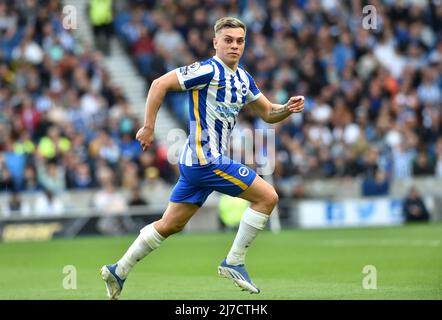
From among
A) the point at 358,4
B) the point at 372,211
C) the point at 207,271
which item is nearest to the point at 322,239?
the point at 372,211

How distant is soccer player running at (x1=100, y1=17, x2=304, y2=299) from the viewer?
9.86m

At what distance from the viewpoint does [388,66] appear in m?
28.2

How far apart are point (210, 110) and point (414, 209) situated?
14993 mm

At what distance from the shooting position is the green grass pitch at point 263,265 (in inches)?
423

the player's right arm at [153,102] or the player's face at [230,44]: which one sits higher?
the player's face at [230,44]

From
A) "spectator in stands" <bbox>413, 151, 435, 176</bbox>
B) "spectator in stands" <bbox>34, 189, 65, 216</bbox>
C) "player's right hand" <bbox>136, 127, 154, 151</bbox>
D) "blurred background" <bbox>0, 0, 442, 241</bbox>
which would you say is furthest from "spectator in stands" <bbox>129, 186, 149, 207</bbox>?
"player's right hand" <bbox>136, 127, 154, 151</bbox>

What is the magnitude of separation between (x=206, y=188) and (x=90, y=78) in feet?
57.1

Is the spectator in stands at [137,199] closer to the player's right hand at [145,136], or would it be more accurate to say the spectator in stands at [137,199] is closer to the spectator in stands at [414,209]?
the spectator in stands at [414,209]

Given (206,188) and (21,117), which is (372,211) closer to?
(21,117)

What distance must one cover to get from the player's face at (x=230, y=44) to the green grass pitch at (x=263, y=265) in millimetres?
2396

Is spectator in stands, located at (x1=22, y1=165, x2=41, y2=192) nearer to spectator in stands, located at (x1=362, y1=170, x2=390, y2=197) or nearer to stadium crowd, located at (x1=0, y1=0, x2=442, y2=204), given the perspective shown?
stadium crowd, located at (x1=0, y1=0, x2=442, y2=204)

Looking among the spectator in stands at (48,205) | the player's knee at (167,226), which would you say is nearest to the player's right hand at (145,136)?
the player's knee at (167,226)

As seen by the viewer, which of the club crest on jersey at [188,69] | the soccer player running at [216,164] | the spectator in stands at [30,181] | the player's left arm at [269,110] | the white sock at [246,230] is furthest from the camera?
the spectator in stands at [30,181]

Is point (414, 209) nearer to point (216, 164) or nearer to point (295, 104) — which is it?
point (295, 104)
